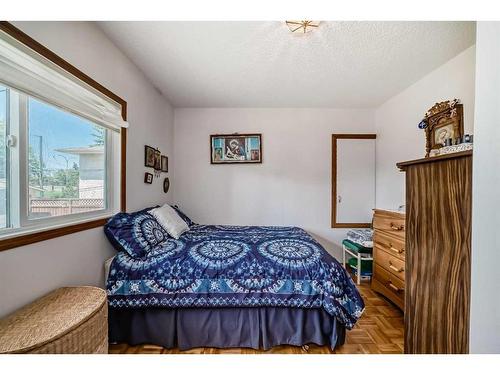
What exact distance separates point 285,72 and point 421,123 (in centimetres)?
148

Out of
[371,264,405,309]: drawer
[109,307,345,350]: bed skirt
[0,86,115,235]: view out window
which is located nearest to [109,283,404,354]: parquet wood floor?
[109,307,345,350]: bed skirt

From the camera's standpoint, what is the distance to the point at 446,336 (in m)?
0.71

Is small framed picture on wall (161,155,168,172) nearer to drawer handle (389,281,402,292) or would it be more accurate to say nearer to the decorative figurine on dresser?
the decorative figurine on dresser

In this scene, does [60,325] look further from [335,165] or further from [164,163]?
[335,165]

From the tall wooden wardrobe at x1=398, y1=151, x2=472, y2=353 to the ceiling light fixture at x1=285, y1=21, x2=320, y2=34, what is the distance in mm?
1253

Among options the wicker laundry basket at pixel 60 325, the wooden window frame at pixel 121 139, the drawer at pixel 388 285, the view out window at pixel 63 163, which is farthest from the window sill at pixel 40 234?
the drawer at pixel 388 285

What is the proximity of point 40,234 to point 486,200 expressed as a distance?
1865 mm

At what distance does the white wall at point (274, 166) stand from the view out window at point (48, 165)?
1473mm

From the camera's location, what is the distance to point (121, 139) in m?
1.90

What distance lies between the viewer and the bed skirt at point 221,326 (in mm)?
1568

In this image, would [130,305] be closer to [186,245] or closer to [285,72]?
[186,245]

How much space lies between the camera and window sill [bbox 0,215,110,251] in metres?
0.99

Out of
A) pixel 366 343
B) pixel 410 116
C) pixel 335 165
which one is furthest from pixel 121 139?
pixel 410 116
